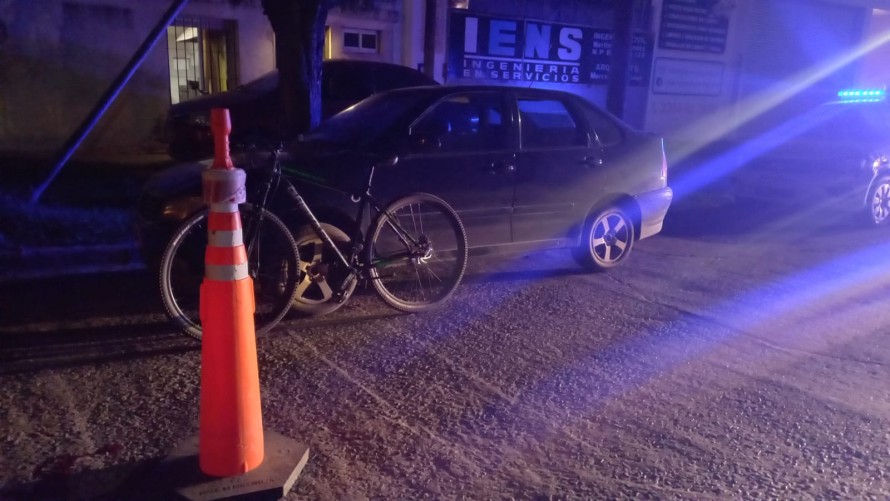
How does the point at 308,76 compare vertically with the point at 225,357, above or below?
above

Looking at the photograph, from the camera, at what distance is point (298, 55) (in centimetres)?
805

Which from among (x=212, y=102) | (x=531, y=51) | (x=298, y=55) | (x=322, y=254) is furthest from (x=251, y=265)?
(x=531, y=51)

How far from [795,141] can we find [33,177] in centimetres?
1061

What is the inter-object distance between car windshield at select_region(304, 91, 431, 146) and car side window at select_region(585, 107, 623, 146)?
1595 millimetres

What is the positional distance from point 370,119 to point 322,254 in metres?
1.28

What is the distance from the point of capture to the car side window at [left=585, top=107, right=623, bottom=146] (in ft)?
21.0

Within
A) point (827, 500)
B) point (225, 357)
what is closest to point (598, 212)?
point (827, 500)

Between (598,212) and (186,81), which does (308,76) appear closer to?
(598,212)

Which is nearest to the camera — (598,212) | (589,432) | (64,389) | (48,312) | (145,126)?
(589,432)

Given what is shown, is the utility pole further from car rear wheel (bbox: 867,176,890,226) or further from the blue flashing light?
car rear wheel (bbox: 867,176,890,226)

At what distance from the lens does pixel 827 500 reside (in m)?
3.02

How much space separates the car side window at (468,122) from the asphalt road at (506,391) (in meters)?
1.15

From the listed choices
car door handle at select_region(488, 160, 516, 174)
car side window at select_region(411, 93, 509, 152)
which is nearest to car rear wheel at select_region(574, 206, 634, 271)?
car door handle at select_region(488, 160, 516, 174)

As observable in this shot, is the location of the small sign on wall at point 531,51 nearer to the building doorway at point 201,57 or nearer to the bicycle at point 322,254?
the building doorway at point 201,57
